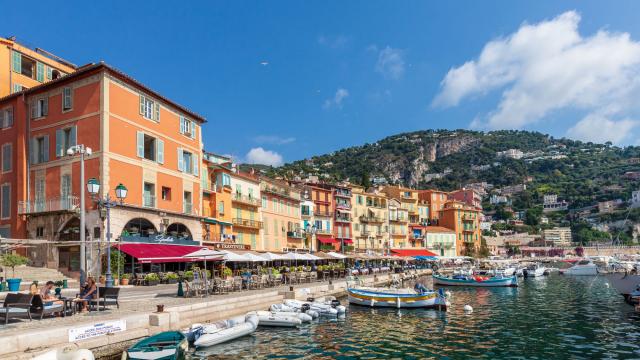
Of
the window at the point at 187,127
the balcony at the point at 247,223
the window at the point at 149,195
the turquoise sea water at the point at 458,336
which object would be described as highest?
the window at the point at 187,127

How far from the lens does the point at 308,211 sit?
68875mm

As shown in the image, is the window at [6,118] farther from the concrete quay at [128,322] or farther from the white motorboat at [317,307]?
the white motorboat at [317,307]

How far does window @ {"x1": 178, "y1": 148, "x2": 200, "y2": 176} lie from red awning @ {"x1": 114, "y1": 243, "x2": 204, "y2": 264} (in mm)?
8586

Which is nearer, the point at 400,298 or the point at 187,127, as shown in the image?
the point at 400,298

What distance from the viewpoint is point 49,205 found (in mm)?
33750

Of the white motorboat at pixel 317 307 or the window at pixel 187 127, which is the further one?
the window at pixel 187 127

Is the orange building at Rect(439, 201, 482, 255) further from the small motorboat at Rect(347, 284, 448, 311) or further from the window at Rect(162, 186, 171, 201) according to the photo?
the window at Rect(162, 186, 171, 201)

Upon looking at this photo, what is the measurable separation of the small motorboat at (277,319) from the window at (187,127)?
2132cm

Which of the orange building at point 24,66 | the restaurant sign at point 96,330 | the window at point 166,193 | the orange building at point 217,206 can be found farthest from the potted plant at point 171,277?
the orange building at point 24,66

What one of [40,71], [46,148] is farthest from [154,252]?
[40,71]

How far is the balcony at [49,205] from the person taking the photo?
106 feet

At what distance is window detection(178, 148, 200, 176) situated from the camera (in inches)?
1574

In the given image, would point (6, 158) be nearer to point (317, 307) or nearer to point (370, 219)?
point (317, 307)

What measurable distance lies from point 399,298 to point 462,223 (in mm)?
74192
